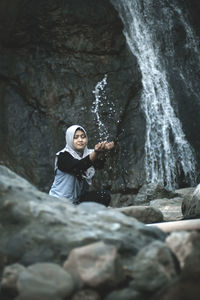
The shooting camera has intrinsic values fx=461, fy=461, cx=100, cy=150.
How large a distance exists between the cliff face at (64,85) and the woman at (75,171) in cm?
530

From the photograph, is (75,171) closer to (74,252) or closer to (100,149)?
(100,149)

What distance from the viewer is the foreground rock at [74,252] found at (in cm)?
223

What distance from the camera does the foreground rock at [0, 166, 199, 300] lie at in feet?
7.32

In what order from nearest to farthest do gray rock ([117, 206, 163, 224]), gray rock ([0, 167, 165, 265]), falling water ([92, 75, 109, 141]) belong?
gray rock ([0, 167, 165, 265]) < gray rock ([117, 206, 163, 224]) < falling water ([92, 75, 109, 141])

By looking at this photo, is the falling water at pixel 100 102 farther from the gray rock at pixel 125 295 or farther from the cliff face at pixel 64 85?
the gray rock at pixel 125 295

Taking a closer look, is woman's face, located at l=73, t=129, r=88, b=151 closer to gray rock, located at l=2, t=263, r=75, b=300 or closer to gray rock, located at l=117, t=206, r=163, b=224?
gray rock, located at l=117, t=206, r=163, b=224

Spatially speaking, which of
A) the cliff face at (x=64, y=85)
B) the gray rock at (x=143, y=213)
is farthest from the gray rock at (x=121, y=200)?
the gray rock at (x=143, y=213)

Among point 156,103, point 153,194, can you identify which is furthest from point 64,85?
point 153,194

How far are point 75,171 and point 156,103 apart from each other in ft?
20.6

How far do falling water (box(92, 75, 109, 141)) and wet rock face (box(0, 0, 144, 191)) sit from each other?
0.08m

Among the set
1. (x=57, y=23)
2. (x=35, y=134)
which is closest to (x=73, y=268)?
(x=35, y=134)

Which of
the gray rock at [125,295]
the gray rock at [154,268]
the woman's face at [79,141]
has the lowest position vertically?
the gray rock at [125,295]

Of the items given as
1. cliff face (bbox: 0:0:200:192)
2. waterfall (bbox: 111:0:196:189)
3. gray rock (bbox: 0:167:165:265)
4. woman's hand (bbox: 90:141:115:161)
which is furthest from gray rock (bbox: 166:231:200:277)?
cliff face (bbox: 0:0:200:192)

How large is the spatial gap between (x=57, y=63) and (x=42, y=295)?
957cm
